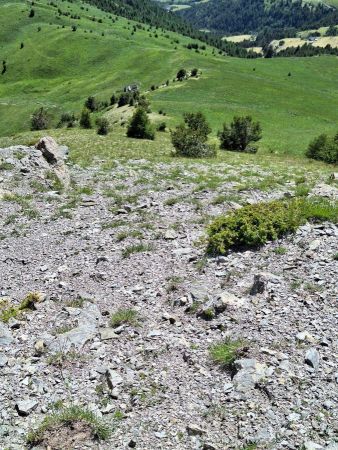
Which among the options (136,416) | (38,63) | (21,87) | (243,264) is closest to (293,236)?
(243,264)

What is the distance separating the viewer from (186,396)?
10062 millimetres

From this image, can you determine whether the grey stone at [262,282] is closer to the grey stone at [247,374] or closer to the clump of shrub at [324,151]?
the grey stone at [247,374]

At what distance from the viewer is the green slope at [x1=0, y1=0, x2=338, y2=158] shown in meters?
86.4

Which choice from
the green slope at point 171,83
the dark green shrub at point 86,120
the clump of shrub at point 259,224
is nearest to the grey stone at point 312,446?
the clump of shrub at point 259,224

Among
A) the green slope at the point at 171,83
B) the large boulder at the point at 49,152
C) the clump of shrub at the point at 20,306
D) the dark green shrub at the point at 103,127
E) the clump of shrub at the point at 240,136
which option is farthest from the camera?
the green slope at the point at 171,83

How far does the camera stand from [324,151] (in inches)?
1708

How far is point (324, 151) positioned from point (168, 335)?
36.1 meters

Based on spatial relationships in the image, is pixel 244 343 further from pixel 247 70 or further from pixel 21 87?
pixel 21 87

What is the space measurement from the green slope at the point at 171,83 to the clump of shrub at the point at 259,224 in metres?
42.3

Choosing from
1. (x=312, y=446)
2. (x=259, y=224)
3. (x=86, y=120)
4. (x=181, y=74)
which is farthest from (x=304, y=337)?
(x=181, y=74)

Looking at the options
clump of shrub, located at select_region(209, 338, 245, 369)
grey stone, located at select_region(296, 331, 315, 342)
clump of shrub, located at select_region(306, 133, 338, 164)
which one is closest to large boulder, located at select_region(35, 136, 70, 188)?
clump of shrub, located at select_region(209, 338, 245, 369)

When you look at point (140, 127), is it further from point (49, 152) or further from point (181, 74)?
point (181, 74)

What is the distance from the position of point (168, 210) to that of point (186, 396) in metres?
12.4

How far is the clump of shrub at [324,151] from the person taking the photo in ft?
138
